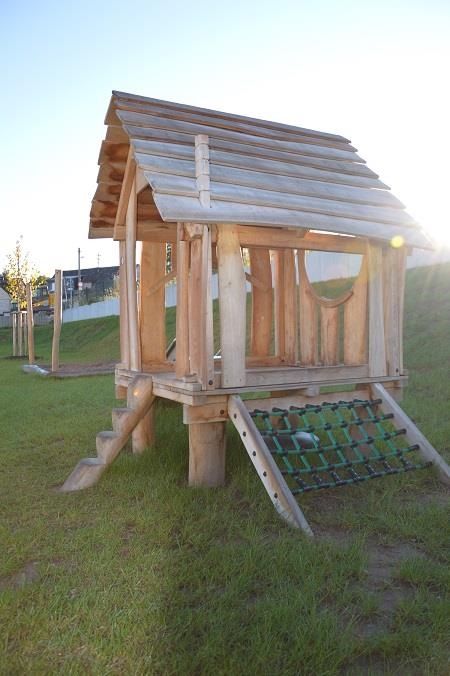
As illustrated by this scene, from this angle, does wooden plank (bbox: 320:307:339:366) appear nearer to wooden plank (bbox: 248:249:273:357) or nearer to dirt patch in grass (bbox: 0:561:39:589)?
wooden plank (bbox: 248:249:273:357)

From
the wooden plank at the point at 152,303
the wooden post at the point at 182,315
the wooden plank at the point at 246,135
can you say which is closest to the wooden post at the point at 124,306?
the wooden plank at the point at 152,303

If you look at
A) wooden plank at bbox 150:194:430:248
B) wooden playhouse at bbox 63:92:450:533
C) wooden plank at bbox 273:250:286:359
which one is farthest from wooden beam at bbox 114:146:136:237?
wooden plank at bbox 273:250:286:359

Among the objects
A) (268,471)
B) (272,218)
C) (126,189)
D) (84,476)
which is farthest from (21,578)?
(126,189)

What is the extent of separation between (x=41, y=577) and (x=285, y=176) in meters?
4.41

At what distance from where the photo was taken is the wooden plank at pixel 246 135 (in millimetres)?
5828

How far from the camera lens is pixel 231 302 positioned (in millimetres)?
5199

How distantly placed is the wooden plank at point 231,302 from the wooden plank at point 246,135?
4.95ft

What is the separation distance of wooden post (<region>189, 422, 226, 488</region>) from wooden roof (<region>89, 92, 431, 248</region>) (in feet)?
6.31

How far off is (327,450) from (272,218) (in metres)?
2.37

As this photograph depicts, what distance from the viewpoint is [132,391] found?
5930 mm

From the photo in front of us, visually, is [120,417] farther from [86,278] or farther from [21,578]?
[86,278]

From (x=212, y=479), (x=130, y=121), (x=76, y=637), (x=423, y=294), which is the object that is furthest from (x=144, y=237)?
(x=423, y=294)

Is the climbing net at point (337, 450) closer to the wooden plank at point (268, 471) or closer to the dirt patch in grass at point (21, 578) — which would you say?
the wooden plank at point (268, 471)

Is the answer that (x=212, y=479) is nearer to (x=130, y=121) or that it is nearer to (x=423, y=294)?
(x=130, y=121)
